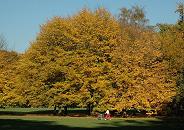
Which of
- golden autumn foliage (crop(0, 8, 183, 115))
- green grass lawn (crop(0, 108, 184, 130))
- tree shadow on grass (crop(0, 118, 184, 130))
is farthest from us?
golden autumn foliage (crop(0, 8, 183, 115))

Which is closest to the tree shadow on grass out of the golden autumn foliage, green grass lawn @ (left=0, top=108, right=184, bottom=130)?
green grass lawn @ (left=0, top=108, right=184, bottom=130)

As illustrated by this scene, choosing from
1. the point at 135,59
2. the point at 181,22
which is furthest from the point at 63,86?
the point at 181,22

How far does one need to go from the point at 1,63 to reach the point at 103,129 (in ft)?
139

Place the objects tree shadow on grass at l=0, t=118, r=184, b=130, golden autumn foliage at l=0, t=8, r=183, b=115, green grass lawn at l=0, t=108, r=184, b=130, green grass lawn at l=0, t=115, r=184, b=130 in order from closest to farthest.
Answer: tree shadow on grass at l=0, t=118, r=184, b=130
green grass lawn at l=0, t=115, r=184, b=130
green grass lawn at l=0, t=108, r=184, b=130
golden autumn foliage at l=0, t=8, r=183, b=115

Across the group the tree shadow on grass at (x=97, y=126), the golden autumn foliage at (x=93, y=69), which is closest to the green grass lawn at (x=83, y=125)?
the tree shadow on grass at (x=97, y=126)

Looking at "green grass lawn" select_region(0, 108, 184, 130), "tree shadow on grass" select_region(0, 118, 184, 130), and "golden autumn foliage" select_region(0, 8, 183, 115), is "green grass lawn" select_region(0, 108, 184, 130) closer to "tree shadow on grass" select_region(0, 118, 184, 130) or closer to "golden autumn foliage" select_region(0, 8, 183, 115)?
"tree shadow on grass" select_region(0, 118, 184, 130)

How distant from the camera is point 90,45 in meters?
62.6

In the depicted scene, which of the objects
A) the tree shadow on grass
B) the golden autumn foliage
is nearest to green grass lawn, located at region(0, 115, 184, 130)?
the tree shadow on grass

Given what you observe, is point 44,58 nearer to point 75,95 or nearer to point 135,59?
point 75,95

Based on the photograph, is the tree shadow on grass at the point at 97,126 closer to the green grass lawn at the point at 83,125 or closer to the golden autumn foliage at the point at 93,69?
the green grass lawn at the point at 83,125

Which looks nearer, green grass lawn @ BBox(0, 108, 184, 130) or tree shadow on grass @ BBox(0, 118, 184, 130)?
tree shadow on grass @ BBox(0, 118, 184, 130)

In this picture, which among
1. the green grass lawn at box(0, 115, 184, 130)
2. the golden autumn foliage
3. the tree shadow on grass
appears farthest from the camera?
the golden autumn foliage

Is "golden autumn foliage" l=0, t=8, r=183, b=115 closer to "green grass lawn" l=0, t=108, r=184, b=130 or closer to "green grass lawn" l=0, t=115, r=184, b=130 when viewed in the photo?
"green grass lawn" l=0, t=108, r=184, b=130

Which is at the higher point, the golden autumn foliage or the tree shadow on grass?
the golden autumn foliage
